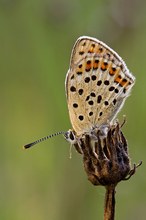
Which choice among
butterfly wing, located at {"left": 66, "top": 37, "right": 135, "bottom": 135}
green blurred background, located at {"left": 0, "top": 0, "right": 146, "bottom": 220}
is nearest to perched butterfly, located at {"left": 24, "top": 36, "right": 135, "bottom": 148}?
butterfly wing, located at {"left": 66, "top": 37, "right": 135, "bottom": 135}

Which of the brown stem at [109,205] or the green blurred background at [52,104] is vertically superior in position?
the green blurred background at [52,104]

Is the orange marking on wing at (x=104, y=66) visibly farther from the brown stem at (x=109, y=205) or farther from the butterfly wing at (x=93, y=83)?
the brown stem at (x=109, y=205)

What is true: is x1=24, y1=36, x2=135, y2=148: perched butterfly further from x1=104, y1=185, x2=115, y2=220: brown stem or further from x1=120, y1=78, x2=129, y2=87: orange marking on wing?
x1=104, y1=185, x2=115, y2=220: brown stem

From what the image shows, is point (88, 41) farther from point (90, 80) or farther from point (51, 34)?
point (51, 34)

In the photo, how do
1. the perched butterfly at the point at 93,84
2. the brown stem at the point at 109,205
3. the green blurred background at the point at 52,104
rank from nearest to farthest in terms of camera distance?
the brown stem at the point at 109,205, the perched butterfly at the point at 93,84, the green blurred background at the point at 52,104

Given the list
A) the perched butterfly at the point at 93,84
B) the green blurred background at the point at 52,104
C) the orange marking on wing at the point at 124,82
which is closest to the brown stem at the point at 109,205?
the perched butterfly at the point at 93,84

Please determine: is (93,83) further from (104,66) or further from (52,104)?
(52,104)

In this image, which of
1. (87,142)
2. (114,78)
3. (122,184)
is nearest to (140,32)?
(122,184)

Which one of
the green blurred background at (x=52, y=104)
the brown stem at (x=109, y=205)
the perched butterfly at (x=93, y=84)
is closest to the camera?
the brown stem at (x=109, y=205)

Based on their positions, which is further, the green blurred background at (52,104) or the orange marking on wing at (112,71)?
the green blurred background at (52,104)
